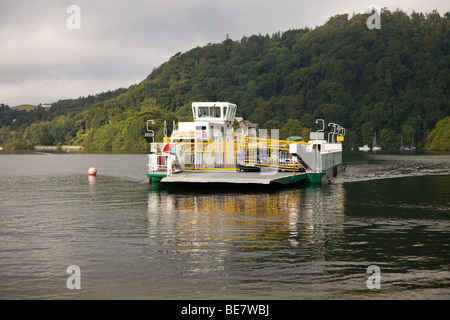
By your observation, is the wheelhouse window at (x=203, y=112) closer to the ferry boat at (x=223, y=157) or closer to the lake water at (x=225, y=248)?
the ferry boat at (x=223, y=157)

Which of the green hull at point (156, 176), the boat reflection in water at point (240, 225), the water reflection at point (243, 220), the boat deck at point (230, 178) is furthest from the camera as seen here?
the green hull at point (156, 176)

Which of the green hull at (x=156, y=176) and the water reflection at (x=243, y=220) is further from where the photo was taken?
the green hull at (x=156, y=176)

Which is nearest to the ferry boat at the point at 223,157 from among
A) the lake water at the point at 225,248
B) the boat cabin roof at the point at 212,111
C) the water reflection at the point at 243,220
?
the boat cabin roof at the point at 212,111

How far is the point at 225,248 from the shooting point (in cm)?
1686

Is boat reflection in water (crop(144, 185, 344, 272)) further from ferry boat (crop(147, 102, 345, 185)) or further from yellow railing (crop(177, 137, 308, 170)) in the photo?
yellow railing (crop(177, 137, 308, 170))

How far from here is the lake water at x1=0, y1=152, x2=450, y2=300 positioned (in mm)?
12562

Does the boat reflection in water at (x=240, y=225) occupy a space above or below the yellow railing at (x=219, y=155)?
below

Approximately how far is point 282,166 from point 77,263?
94.9 feet

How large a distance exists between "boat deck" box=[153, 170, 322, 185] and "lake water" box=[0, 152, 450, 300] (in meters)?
1.74

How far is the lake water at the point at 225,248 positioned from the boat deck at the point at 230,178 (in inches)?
68.3

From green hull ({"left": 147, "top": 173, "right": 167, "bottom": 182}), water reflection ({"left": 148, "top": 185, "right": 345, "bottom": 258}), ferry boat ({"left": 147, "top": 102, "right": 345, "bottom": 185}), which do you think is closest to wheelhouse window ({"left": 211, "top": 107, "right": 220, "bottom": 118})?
ferry boat ({"left": 147, "top": 102, "right": 345, "bottom": 185})

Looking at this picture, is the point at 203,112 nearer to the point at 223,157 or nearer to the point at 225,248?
the point at 223,157

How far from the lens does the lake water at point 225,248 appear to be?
41.2 feet
